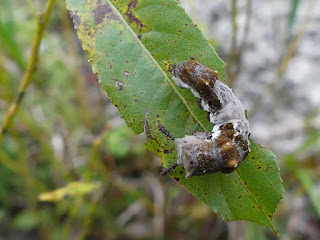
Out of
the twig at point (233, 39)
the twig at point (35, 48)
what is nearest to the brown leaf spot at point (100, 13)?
the twig at point (35, 48)

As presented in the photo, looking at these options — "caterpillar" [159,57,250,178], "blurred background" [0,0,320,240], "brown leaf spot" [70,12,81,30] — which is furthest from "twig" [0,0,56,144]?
"blurred background" [0,0,320,240]

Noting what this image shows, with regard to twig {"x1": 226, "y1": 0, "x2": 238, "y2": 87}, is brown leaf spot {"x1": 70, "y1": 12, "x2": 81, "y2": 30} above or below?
above

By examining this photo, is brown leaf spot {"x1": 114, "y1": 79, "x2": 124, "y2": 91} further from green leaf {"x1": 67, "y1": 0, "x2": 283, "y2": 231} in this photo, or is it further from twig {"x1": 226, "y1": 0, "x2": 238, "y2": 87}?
twig {"x1": 226, "y1": 0, "x2": 238, "y2": 87}

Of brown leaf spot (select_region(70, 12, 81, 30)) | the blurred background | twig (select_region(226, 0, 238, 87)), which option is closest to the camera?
brown leaf spot (select_region(70, 12, 81, 30))

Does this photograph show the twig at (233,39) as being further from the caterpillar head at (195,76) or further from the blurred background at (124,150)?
the caterpillar head at (195,76)

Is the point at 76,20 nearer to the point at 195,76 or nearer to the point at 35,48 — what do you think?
the point at 35,48

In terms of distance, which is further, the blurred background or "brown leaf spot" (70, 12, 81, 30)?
the blurred background
